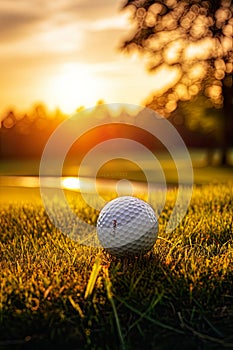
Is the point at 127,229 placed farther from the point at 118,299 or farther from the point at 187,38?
the point at 187,38

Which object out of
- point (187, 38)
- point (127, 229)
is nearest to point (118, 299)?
point (127, 229)

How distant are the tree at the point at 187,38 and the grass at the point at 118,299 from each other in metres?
19.4

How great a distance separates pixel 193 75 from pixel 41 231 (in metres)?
18.7

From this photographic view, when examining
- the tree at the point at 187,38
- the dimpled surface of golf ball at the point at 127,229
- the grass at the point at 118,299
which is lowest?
the grass at the point at 118,299

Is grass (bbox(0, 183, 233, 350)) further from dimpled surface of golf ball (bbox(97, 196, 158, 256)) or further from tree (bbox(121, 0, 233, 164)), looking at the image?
tree (bbox(121, 0, 233, 164))

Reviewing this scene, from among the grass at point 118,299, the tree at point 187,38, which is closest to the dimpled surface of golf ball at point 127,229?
the grass at point 118,299

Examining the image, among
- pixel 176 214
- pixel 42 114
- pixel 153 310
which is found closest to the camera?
pixel 153 310

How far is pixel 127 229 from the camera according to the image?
4.46m

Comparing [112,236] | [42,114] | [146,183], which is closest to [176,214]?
[112,236]

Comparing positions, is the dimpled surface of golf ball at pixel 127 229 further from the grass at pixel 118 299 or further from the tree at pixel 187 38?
the tree at pixel 187 38

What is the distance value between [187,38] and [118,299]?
70.9 feet

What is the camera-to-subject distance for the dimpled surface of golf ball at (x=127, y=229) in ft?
14.5

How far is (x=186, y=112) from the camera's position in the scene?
94.5ft

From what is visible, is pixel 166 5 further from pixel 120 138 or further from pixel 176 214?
pixel 176 214
